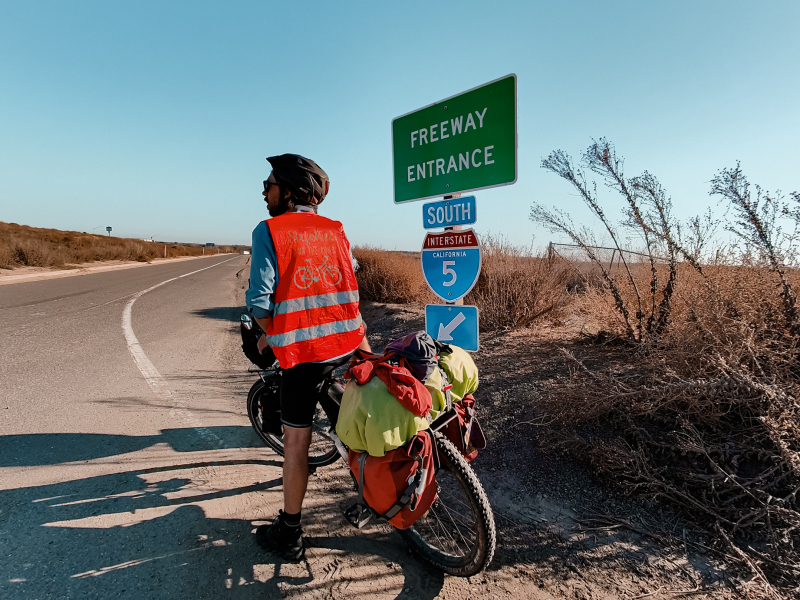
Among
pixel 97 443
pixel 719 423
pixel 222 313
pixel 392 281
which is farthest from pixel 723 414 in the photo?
pixel 222 313

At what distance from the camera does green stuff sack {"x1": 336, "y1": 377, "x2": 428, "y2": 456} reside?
1.72 metres

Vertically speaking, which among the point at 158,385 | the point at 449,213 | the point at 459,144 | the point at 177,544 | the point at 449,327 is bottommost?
the point at 177,544

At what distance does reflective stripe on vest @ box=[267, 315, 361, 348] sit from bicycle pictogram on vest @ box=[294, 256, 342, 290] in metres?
0.21

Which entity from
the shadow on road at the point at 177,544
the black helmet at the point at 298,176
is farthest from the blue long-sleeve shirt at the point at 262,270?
the shadow on road at the point at 177,544

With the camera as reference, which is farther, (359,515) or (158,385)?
(158,385)

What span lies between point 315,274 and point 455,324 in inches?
52.3

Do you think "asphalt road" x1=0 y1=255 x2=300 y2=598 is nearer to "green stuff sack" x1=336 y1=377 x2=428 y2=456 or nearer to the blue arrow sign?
"green stuff sack" x1=336 y1=377 x2=428 y2=456

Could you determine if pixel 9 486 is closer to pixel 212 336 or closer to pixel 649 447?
pixel 649 447

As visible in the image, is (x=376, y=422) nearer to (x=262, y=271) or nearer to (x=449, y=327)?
(x=262, y=271)

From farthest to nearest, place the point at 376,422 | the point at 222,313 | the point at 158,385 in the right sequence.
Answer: the point at 222,313
the point at 158,385
the point at 376,422

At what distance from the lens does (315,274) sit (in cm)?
209

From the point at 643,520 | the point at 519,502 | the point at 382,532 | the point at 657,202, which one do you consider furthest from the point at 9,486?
the point at 657,202

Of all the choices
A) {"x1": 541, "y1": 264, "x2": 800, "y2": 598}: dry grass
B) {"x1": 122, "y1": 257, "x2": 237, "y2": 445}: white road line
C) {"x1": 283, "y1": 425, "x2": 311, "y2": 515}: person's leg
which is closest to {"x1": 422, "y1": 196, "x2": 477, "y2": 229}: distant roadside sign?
{"x1": 541, "y1": 264, "x2": 800, "y2": 598}: dry grass

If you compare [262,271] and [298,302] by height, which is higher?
[262,271]
